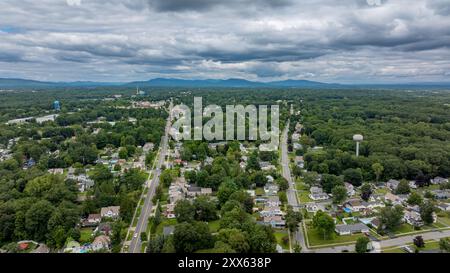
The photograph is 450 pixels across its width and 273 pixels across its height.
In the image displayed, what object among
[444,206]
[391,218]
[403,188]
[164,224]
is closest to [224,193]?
[164,224]

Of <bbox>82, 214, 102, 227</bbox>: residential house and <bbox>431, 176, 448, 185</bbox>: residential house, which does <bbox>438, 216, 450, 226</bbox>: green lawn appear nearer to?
<bbox>431, 176, 448, 185</bbox>: residential house

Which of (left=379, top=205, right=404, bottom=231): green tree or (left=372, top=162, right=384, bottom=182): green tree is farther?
(left=372, top=162, right=384, bottom=182): green tree

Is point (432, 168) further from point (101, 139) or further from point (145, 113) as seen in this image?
point (145, 113)

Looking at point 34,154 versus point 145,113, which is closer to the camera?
point 34,154

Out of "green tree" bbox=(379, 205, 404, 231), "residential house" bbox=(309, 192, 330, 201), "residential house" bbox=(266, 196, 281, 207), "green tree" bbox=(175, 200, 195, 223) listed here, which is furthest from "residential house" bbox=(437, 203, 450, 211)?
"green tree" bbox=(175, 200, 195, 223)

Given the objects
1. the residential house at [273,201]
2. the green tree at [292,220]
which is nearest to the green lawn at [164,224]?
the residential house at [273,201]
